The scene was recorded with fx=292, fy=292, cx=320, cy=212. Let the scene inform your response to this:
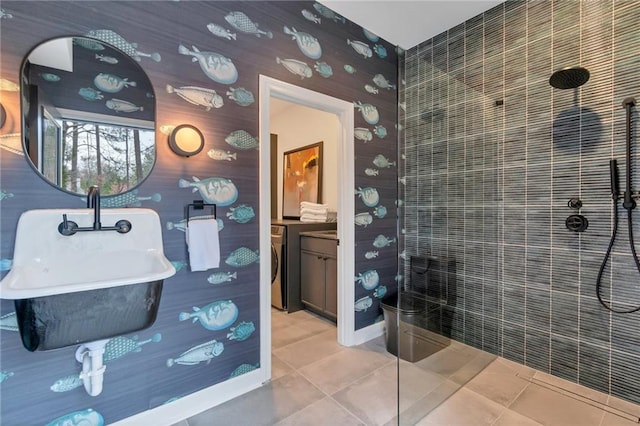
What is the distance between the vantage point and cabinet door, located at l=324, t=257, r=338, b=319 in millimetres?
2844

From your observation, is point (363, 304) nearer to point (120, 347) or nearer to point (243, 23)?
point (120, 347)

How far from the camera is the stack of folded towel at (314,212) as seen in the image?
3482 millimetres

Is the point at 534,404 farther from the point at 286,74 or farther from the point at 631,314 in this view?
the point at 286,74

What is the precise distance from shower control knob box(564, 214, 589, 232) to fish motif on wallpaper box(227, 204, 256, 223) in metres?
2.08

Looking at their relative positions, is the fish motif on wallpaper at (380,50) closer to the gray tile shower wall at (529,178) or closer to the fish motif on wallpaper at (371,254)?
the gray tile shower wall at (529,178)

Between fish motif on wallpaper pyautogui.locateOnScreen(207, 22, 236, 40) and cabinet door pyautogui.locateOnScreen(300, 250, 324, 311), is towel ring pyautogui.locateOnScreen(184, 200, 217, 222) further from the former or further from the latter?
cabinet door pyautogui.locateOnScreen(300, 250, 324, 311)

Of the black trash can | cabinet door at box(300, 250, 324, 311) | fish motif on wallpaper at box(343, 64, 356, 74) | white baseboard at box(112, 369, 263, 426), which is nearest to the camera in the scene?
white baseboard at box(112, 369, 263, 426)

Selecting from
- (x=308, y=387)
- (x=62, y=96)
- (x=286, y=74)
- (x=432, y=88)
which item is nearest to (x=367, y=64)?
(x=432, y=88)

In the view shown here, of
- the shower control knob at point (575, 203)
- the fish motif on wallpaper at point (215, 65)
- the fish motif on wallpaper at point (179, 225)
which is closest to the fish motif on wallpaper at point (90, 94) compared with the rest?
the fish motif on wallpaper at point (215, 65)

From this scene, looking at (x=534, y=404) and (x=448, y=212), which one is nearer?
(x=534, y=404)

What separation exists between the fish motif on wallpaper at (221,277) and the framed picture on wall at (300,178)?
2103mm

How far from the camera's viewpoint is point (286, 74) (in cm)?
208

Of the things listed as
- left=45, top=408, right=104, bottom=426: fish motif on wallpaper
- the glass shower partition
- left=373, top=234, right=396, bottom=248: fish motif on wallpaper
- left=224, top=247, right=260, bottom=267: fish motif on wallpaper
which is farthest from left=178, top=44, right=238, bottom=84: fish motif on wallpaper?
left=45, top=408, right=104, bottom=426: fish motif on wallpaper

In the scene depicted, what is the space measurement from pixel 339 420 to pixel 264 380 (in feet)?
1.92
